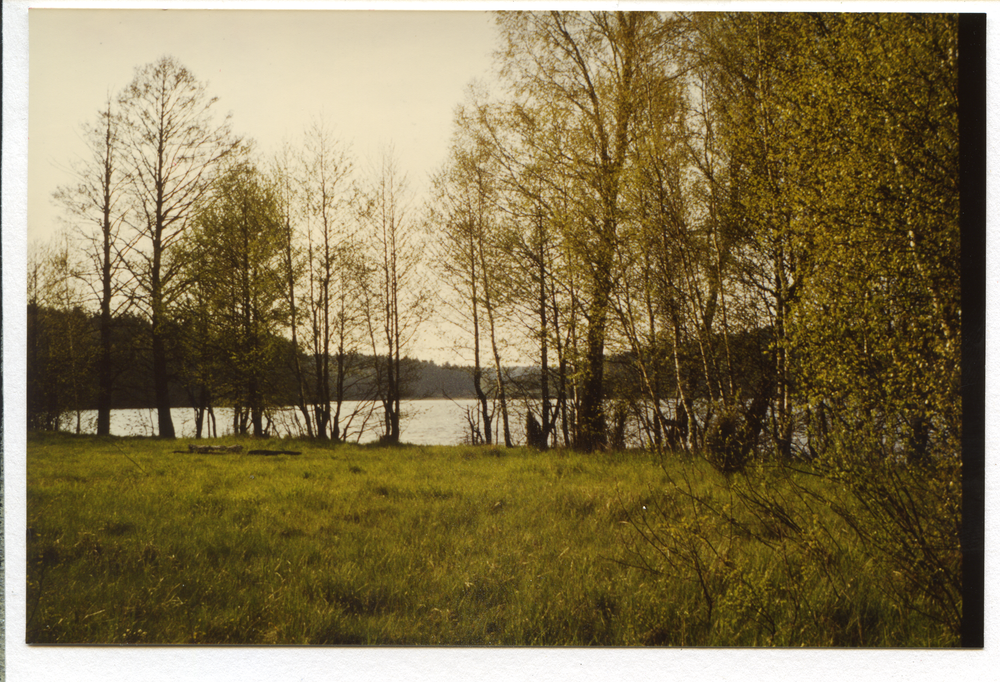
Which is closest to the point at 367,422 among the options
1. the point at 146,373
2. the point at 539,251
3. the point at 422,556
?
the point at 422,556

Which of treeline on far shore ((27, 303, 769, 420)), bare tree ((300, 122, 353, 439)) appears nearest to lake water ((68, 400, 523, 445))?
treeline on far shore ((27, 303, 769, 420))

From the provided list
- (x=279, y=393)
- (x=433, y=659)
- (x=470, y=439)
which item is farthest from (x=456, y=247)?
(x=433, y=659)

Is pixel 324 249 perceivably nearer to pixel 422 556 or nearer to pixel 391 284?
pixel 391 284

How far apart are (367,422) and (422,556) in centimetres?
83

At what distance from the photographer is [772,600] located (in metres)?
2.55

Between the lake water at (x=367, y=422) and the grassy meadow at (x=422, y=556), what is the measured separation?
0.28 feet

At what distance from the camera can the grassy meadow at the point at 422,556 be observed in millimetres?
2551

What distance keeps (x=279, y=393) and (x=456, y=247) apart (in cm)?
140

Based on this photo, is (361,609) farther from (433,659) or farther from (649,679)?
(649,679)

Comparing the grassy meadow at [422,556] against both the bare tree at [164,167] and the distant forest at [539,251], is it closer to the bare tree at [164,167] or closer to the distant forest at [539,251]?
the distant forest at [539,251]

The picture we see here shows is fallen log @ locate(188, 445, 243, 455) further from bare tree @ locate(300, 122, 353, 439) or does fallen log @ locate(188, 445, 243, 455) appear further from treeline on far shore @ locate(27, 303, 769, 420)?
bare tree @ locate(300, 122, 353, 439)

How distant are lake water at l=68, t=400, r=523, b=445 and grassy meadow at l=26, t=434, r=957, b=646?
9cm

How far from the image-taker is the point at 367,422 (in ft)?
9.86

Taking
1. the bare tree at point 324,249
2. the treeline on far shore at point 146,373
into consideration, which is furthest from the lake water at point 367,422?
the bare tree at point 324,249
